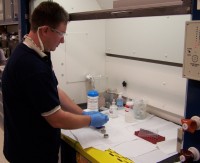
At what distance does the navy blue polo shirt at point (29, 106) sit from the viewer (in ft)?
3.75

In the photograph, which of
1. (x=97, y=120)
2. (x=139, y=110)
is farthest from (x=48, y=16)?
(x=139, y=110)

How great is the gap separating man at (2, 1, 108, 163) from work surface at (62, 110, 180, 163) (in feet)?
0.40

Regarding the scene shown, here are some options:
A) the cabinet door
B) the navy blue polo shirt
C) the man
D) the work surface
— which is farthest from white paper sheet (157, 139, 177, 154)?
the cabinet door

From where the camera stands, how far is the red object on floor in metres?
1.40

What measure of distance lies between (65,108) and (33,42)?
0.56 m

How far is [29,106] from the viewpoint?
1.22m

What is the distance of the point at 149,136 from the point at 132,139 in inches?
4.1

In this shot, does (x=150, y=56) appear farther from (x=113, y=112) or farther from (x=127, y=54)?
(x=113, y=112)

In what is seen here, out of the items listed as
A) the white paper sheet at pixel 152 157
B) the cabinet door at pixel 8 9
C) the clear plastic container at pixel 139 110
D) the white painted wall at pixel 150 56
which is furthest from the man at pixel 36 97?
the cabinet door at pixel 8 9

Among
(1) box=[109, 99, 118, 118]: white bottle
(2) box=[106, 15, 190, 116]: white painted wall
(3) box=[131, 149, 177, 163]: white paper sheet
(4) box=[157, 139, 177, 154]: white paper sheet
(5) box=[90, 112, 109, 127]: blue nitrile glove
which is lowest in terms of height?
(3) box=[131, 149, 177, 163]: white paper sheet

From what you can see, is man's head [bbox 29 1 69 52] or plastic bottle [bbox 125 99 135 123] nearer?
man's head [bbox 29 1 69 52]

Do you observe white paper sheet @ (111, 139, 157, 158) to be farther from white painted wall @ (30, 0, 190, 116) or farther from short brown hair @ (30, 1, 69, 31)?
short brown hair @ (30, 1, 69, 31)

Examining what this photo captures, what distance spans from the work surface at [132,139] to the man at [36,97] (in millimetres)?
121

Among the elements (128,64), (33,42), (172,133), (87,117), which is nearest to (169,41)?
(128,64)
